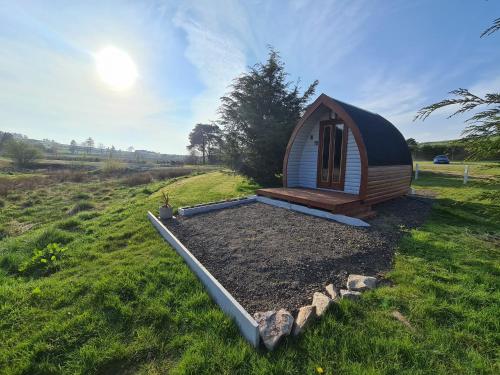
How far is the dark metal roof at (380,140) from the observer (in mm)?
6805

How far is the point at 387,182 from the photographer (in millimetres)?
7586

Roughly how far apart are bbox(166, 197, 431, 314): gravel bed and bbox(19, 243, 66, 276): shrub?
2355 millimetres

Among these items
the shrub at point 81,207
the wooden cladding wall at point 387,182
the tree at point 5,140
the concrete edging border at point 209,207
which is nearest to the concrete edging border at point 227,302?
the concrete edging border at point 209,207

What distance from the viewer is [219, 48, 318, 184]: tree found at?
11.5 meters

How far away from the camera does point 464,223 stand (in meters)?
5.99

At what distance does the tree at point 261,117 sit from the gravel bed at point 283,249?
204 inches

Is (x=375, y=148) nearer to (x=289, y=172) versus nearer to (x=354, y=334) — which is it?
(x=289, y=172)

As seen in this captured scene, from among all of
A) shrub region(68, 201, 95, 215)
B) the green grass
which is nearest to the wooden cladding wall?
the green grass

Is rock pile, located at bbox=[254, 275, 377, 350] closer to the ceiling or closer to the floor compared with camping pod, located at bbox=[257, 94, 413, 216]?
closer to the floor

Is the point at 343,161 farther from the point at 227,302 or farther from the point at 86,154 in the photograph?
the point at 86,154

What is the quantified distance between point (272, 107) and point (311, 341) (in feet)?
38.4

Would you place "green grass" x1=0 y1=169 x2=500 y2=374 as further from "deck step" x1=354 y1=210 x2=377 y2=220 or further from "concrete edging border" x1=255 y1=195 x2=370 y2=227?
"deck step" x1=354 y1=210 x2=377 y2=220

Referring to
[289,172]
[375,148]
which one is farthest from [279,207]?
[375,148]

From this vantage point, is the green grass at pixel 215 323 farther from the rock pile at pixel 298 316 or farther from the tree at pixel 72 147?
the tree at pixel 72 147
